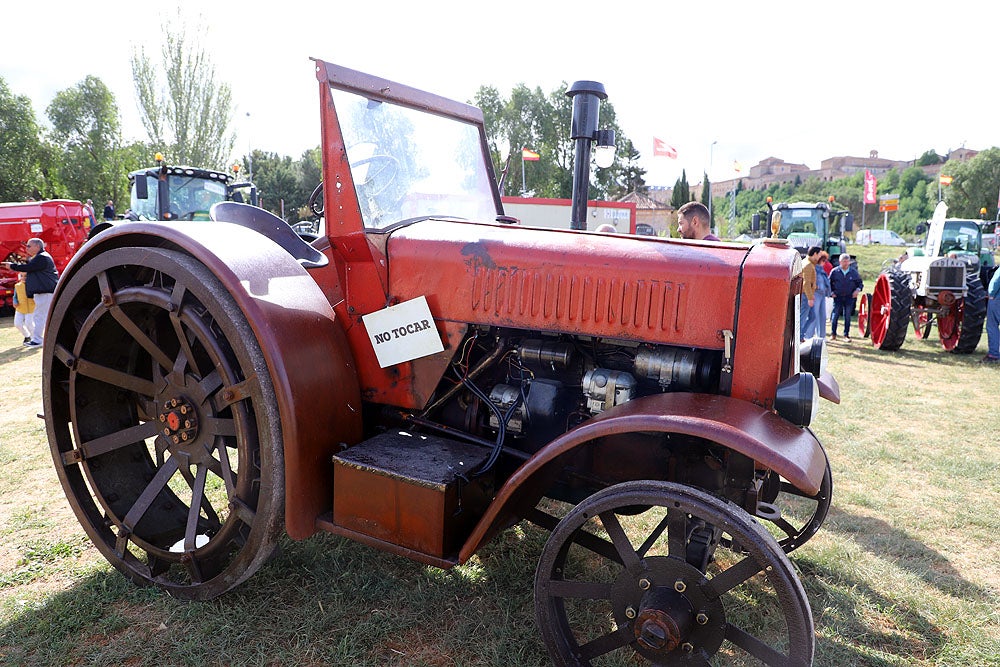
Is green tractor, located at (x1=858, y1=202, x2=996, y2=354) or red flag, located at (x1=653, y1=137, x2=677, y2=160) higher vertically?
red flag, located at (x1=653, y1=137, x2=677, y2=160)

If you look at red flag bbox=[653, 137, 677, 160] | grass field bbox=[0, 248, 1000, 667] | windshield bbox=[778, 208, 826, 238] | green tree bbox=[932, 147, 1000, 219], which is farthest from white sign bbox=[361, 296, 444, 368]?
green tree bbox=[932, 147, 1000, 219]

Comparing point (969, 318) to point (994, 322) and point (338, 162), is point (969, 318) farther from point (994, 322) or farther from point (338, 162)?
point (338, 162)

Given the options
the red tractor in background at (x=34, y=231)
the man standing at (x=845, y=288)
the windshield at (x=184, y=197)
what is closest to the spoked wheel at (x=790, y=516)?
the man standing at (x=845, y=288)

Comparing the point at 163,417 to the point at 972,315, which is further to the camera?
the point at 972,315

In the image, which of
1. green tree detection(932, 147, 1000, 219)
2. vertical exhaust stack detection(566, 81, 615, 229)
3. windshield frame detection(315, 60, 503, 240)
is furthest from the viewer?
green tree detection(932, 147, 1000, 219)

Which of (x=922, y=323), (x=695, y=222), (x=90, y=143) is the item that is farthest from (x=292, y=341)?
(x=90, y=143)

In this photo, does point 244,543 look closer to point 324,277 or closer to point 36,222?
point 324,277

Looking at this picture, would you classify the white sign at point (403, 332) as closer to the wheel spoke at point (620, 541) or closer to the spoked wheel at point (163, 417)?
the spoked wheel at point (163, 417)

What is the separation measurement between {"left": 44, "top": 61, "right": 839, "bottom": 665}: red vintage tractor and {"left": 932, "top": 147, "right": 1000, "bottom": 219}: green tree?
53289mm

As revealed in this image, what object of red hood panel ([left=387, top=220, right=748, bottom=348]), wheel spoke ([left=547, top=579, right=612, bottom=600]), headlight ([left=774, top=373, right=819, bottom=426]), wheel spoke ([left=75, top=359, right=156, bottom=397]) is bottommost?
wheel spoke ([left=547, top=579, right=612, bottom=600])

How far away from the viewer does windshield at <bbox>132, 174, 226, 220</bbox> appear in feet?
36.1

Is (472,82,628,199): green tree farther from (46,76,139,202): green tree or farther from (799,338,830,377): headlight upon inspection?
(799,338,830,377): headlight

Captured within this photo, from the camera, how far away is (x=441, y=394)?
2.88m

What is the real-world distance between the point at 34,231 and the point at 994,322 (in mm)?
16624
